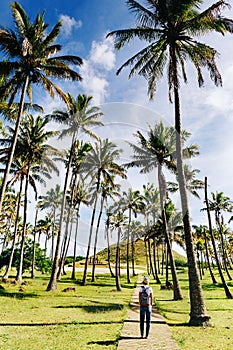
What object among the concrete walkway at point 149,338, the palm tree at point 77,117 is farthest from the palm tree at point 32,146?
the concrete walkway at point 149,338

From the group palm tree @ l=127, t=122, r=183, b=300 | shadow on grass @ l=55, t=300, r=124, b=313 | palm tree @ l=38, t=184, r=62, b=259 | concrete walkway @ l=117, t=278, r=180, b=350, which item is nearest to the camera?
concrete walkway @ l=117, t=278, r=180, b=350

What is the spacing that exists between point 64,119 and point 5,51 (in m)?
8.95

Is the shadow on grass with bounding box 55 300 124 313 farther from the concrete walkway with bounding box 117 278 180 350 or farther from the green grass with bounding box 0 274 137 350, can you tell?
the concrete walkway with bounding box 117 278 180 350

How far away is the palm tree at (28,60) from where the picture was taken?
16062mm

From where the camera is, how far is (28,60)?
54.6 feet

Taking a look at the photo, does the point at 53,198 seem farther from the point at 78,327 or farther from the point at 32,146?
the point at 78,327

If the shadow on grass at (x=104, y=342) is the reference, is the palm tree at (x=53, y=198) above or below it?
above

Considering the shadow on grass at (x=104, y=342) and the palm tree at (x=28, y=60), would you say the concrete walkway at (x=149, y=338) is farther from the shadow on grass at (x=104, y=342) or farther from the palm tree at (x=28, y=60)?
the palm tree at (x=28, y=60)

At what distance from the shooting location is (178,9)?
41.6 ft

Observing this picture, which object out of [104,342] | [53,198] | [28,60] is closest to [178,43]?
[28,60]

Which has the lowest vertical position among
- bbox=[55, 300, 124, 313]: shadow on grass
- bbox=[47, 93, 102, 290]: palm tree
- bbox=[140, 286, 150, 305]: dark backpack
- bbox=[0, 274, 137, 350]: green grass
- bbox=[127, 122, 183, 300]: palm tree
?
bbox=[55, 300, 124, 313]: shadow on grass

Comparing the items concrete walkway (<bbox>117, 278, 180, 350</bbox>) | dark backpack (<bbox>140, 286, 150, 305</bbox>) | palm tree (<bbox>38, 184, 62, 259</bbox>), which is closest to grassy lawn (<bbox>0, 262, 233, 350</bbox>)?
concrete walkway (<bbox>117, 278, 180, 350</bbox>)

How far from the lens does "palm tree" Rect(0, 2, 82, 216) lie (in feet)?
52.7

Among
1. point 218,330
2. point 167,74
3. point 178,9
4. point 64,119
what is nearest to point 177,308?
point 218,330
